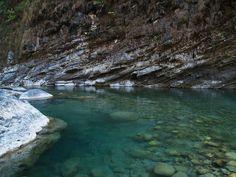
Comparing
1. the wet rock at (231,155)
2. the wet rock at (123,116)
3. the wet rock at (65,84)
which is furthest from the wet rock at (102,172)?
the wet rock at (65,84)

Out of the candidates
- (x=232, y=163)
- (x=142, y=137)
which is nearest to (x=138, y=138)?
(x=142, y=137)

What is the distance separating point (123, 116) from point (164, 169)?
3.78m

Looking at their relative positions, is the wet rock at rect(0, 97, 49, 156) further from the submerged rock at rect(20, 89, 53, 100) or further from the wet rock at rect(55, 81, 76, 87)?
the wet rock at rect(55, 81, 76, 87)

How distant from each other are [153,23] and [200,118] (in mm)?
9826

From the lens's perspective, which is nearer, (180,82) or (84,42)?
(180,82)

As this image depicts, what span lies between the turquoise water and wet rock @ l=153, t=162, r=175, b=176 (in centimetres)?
8

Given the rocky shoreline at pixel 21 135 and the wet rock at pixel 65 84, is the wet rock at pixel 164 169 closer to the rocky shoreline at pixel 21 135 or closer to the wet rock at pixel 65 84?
the rocky shoreline at pixel 21 135

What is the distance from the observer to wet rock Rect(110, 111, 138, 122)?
324 inches

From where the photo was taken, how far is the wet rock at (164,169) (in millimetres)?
4727

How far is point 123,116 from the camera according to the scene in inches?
338

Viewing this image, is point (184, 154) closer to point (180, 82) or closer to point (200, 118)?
point (200, 118)

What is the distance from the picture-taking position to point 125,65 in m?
16.8

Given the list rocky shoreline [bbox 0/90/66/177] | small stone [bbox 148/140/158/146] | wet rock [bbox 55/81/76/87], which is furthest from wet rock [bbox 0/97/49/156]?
wet rock [bbox 55/81/76/87]

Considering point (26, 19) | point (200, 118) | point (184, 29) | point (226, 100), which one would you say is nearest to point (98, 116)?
point (200, 118)
